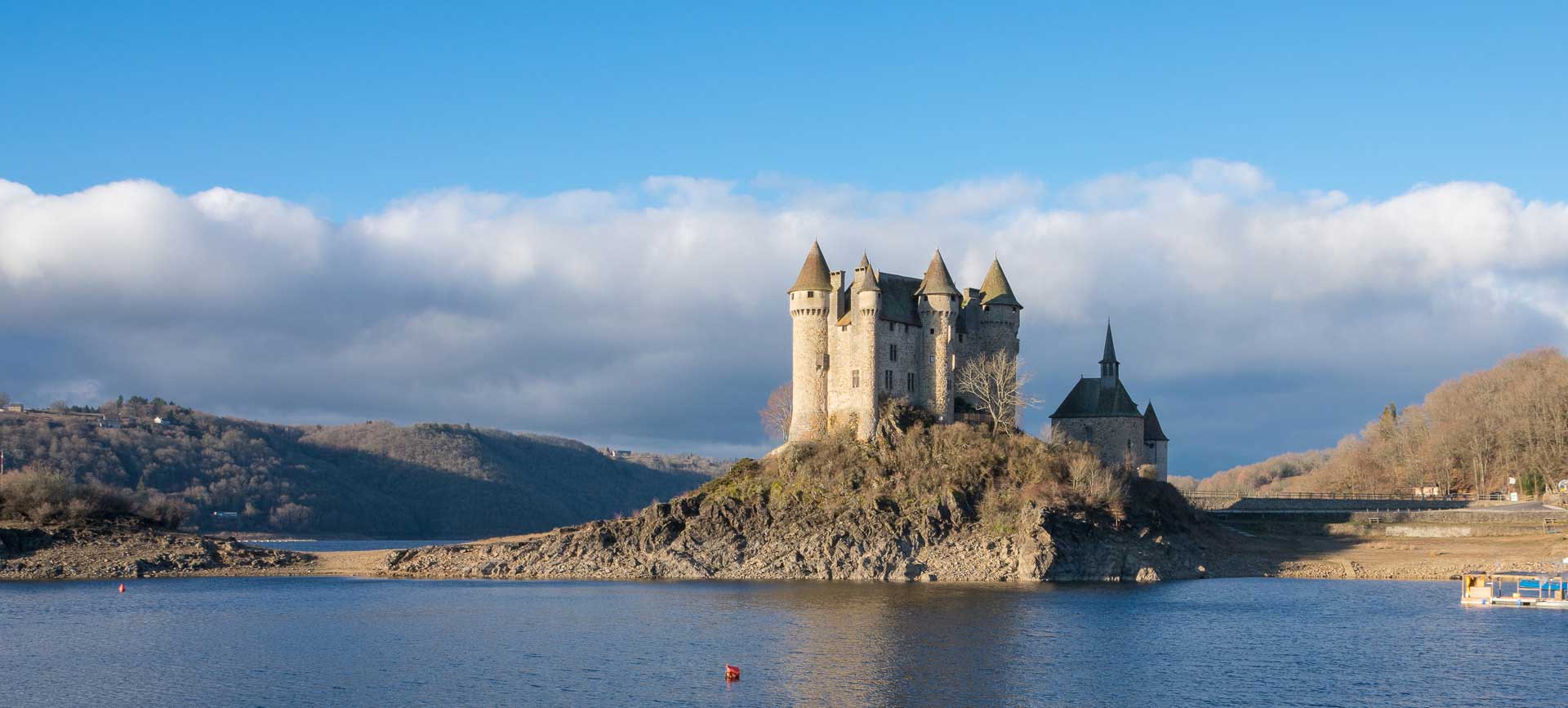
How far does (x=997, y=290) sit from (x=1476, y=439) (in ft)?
140

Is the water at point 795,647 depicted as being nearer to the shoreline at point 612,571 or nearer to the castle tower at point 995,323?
the shoreline at point 612,571

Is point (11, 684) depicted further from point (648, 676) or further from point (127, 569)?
point (127, 569)

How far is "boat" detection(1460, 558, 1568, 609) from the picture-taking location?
216 feet

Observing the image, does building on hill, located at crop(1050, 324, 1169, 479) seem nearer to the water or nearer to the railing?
the railing

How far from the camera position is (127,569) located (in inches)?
3526

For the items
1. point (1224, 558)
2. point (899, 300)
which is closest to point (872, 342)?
point (899, 300)

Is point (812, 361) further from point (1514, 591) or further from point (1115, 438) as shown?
point (1514, 591)

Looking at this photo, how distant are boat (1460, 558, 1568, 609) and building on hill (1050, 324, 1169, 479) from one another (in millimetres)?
24709

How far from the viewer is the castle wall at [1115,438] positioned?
9350 centimetres

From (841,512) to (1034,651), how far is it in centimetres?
3315

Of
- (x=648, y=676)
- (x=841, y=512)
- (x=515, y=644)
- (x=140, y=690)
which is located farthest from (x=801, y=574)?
(x=140, y=690)

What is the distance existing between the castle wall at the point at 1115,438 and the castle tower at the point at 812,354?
54.0ft

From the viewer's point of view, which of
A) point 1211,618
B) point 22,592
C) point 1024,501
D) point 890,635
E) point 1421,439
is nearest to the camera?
point 890,635

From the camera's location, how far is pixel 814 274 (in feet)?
301
